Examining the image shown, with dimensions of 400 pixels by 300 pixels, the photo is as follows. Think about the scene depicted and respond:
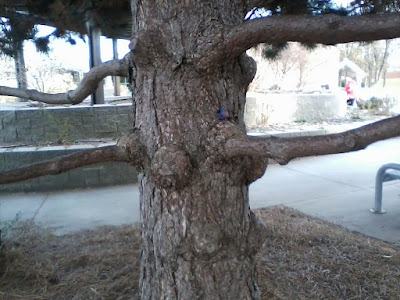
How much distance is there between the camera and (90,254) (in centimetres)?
405

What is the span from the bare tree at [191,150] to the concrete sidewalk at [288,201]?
8.96 ft

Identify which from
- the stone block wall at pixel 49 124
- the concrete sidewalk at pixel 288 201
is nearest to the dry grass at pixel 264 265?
the concrete sidewalk at pixel 288 201

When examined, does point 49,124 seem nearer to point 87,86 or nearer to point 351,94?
point 87,86

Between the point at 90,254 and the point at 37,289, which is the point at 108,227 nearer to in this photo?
the point at 90,254

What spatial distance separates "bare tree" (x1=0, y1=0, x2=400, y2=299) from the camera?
2.19 m

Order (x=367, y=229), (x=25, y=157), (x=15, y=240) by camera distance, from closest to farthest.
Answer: (x=15, y=240), (x=367, y=229), (x=25, y=157)

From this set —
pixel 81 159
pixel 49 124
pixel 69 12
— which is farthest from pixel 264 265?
pixel 49 124

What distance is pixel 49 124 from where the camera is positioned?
748 centimetres

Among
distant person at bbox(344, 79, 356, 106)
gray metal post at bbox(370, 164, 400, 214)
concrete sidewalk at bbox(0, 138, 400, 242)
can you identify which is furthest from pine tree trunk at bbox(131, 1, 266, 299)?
distant person at bbox(344, 79, 356, 106)

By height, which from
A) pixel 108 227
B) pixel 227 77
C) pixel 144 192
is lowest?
pixel 108 227

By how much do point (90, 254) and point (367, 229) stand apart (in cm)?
277

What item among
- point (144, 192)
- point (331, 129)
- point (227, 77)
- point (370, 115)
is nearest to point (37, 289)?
point (144, 192)

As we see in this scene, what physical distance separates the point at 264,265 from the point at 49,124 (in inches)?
195

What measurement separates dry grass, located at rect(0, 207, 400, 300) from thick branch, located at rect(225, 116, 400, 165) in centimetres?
106
